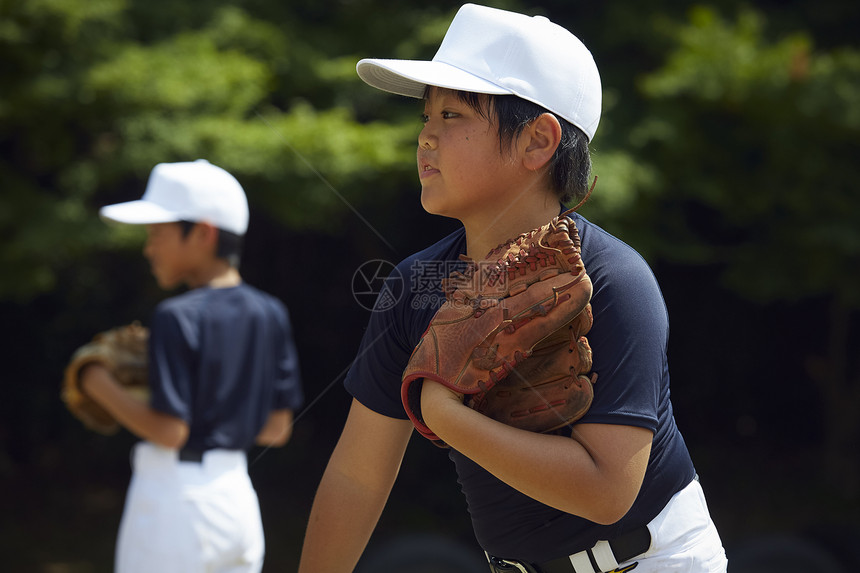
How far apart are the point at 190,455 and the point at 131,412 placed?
0.81 feet

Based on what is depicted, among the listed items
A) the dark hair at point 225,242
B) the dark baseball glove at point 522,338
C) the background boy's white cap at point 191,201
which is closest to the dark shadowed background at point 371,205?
the background boy's white cap at point 191,201

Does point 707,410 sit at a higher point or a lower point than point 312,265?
lower

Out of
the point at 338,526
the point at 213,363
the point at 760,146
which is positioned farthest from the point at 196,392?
the point at 760,146

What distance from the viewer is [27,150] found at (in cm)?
509

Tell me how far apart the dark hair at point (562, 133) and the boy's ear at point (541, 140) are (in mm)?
13

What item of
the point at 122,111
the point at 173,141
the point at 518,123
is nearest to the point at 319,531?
the point at 518,123

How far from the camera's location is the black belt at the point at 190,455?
2.85m

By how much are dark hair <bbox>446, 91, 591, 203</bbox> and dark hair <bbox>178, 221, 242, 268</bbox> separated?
5.84 ft

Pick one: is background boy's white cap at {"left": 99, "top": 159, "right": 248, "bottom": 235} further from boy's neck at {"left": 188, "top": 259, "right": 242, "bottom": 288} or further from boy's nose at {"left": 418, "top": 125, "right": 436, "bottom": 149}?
boy's nose at {"left": 418, "top": 125, "right": 436, "bottom": 149}

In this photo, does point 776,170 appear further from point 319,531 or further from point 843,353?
point 319,531

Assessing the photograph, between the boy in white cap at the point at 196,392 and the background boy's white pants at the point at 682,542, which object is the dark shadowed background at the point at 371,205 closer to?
the boy in white cap at the point at 196,392

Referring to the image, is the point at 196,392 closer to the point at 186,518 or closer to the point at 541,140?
the point at 186,518

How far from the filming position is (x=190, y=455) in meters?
2.87

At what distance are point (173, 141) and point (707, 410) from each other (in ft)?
16.1
